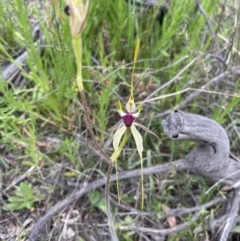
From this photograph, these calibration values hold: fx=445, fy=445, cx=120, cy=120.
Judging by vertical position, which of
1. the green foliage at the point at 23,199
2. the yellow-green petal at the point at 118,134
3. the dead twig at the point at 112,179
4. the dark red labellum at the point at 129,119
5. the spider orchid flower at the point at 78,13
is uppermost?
the spider orchid flower at the point at 78,13

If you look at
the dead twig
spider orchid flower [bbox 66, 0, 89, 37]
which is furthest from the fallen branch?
spider orchid flower [bbox 66, 0, 89, 37]

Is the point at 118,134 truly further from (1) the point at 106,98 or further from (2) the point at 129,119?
(1) the point at 106,98

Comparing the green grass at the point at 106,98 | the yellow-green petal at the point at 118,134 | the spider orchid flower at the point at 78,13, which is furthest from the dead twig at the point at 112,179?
the spider orchid flower at the point at 78,13

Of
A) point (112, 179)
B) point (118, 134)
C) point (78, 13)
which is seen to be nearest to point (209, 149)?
point (112, 179)

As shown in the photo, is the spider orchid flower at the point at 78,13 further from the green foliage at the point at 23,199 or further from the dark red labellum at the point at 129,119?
the green foliage at the point at 23,199

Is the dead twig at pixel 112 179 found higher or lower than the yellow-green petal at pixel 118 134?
Answer: lower

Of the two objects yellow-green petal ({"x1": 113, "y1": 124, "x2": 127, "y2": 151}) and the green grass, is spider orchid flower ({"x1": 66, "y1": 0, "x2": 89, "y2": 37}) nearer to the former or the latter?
yellow-green petal ({"x1": 113, "y1": 124, "x2": 127, "y2": 151})
